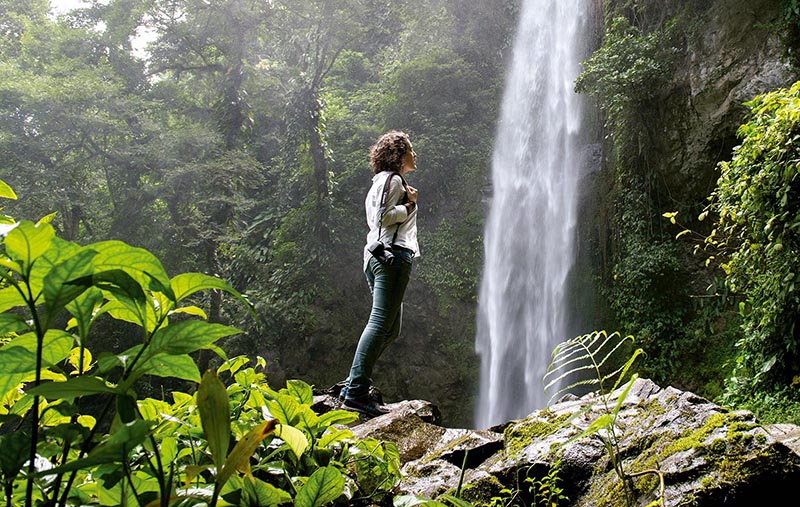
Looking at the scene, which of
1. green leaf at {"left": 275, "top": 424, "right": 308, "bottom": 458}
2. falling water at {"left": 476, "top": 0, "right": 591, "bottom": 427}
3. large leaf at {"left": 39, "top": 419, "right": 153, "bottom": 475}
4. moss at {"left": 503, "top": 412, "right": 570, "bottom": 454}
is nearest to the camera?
large leaf at {"left": 39, "top": 419, "right": 153, "bottom": 475}

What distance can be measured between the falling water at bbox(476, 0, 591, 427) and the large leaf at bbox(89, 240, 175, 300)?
9.59 metres

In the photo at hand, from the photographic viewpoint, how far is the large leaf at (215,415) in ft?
1.79

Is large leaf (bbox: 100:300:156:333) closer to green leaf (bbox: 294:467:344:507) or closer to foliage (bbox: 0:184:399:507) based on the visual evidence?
foliage (bbox: 0:184:399:507)

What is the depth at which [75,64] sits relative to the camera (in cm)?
1162

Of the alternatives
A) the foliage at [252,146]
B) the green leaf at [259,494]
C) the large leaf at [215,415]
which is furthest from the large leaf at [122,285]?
the foliage at [252,146]

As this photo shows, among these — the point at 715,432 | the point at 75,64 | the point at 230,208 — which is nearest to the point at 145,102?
the point at 75,64

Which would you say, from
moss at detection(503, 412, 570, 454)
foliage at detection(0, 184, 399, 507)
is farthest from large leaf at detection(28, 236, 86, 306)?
moss at detection(503, 412, 570, 454)

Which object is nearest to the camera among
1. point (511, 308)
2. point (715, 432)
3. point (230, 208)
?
point (715, 432)

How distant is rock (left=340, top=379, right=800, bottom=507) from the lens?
4.24ft

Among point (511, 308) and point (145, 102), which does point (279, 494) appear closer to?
point (511, 308)

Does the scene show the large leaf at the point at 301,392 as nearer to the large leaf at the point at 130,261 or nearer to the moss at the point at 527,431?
the large leaf at the point at 130,261

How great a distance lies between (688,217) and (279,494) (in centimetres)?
895

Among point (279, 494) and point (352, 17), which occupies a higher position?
point (352, 17)

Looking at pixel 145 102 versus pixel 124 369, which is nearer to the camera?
pixel 124 369
